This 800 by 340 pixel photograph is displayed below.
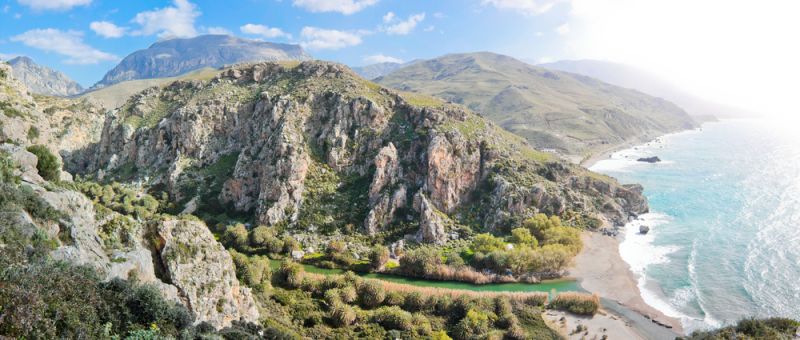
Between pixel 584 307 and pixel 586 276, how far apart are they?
15.4 metres

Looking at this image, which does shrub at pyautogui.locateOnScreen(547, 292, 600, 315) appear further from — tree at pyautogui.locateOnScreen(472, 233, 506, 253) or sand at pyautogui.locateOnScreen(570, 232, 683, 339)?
tree at pyautogui.locateOnScreen(472, 233, 506, 253)

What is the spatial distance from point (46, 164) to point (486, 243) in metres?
68.0

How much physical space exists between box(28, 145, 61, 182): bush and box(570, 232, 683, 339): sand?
75.6m

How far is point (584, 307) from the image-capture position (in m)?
62.2

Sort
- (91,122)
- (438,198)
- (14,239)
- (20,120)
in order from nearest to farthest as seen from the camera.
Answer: (14,239), (20,120), (438,198), (91,122)

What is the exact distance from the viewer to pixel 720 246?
8906 centimetres

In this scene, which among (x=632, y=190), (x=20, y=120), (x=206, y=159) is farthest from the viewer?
(x=632, y=190)

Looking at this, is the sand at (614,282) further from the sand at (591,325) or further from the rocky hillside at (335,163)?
the rocky hillside at (335,163)

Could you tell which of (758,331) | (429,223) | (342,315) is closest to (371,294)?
(342,315)

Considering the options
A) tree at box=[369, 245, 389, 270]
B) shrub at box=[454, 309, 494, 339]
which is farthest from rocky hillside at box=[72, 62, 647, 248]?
shrub at box=[454, 309, 494, 339]

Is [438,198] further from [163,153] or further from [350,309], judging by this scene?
[163,153]

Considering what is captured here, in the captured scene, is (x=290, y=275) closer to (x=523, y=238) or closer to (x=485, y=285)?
(x=485, y=285)

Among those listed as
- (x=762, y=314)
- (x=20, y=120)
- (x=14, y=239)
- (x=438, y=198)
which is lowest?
(x=762, y=314)

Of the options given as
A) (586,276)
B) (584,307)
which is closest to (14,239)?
(584,307)
